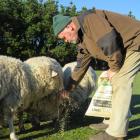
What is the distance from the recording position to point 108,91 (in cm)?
743

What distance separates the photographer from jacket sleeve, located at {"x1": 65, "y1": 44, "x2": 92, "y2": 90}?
6.54 metres

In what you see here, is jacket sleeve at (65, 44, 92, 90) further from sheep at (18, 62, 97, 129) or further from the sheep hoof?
sheep at (18, 62, 97, 129)

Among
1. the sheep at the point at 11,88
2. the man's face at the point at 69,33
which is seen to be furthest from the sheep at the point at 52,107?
the man's face at the point at 69,33

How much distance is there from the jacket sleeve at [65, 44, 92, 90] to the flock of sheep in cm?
89

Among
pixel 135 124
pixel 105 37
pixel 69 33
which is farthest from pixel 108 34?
pixel 135 124

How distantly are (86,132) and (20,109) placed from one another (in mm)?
1119

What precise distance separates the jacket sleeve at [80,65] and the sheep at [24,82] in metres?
0.87

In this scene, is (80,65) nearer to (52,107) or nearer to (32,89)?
(32,89)

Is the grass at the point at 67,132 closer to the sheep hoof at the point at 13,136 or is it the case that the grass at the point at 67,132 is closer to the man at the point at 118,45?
the sheep hoof at the point at 13,136

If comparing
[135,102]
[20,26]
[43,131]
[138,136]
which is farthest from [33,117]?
[20,26]

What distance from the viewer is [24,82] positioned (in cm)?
736

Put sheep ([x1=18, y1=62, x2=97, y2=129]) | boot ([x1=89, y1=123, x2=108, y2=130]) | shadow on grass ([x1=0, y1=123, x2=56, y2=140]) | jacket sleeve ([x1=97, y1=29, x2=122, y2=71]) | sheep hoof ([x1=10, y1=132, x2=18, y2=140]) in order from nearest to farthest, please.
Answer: jacket sleeve ([x1=97, y1=29, x2=122, y2=71]) → sheep hoof ([x1=10, y1=132, x2=18, y2=140]) → shadow on grass ([x1=0, y1=123, x2=56, y2=140]) → boot ([x1=89, y1=123, x2=108, y2=130]) → sheep ([x1=18, y1=62, x2=97, y2=129])

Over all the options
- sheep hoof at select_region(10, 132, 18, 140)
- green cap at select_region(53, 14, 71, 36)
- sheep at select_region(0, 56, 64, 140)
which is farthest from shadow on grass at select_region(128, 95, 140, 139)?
green cap at select_region(53, 14, 71, 36)

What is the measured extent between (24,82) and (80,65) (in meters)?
1.13
